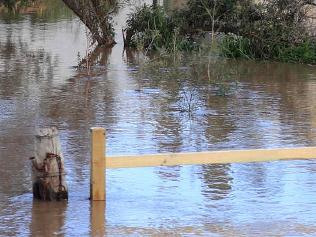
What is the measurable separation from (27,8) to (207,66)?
1725cm

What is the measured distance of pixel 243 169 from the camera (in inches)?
377

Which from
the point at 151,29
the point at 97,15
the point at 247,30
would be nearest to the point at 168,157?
the point at 247,30

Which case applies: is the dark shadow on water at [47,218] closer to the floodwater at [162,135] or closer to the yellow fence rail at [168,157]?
the floodwater at [162,135]

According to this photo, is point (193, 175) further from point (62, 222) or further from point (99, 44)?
A: point (99, 44)

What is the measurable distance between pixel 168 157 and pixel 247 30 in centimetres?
1284

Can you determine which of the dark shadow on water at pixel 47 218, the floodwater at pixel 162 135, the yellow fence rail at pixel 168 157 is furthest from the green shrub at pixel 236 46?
the dark shadow on water at pixel 47 218

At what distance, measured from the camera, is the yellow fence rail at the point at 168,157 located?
7.60 m

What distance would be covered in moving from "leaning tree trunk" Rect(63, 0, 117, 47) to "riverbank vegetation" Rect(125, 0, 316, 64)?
57.0 inches

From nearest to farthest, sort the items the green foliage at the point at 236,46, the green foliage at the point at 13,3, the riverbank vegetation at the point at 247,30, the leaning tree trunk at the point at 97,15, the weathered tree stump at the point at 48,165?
the weathered tree stump at the point at 48,165 → the riverbank vegetation at the point at 247,30 → the green foliage at the point at 236,46 → the leaning tree trunk at the point at 97,15 → the green foliage at the point at 13,3

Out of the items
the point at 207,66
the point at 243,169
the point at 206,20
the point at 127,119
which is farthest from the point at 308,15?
the point at 243,169

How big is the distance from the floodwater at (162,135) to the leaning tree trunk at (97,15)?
127cm

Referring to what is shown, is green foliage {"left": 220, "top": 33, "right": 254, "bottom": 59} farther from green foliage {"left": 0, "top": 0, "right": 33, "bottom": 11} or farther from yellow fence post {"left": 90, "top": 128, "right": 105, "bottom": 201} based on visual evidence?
yellow fence post {"left": 90, "top": 128, "right": 105, "bottom": 201}

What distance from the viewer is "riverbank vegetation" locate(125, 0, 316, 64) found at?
64.3 feet

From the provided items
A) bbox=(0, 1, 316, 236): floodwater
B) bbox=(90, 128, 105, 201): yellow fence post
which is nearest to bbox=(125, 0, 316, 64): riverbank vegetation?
bbox=(0, 1, 316, 236): floodwater
